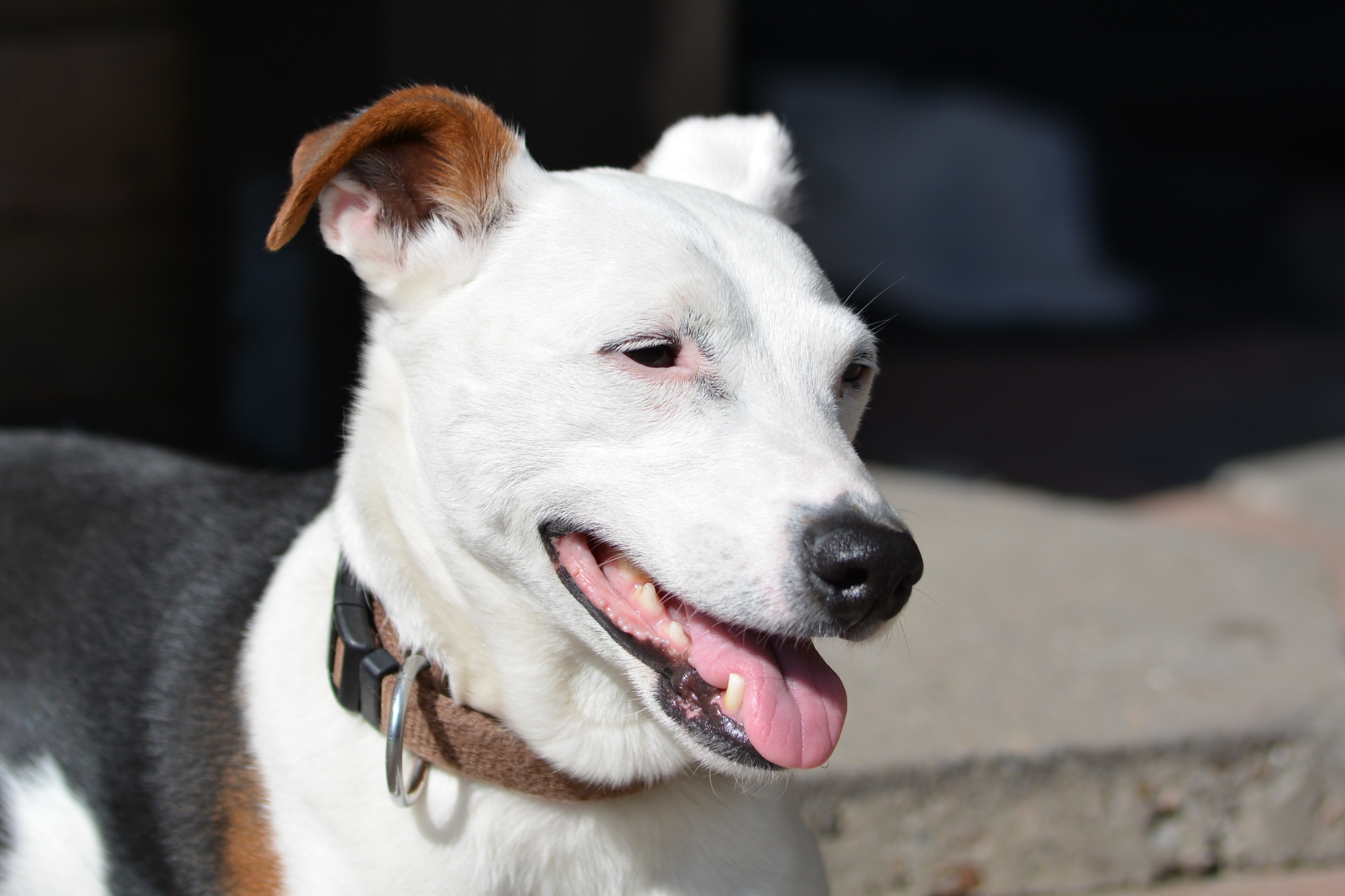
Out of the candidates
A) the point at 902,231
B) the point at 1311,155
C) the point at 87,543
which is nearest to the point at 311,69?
the point at 87,543

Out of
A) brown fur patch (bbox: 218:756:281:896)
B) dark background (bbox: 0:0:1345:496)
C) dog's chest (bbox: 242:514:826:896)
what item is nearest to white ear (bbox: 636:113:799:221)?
dog's chest (bbox: 242:514:826:896)

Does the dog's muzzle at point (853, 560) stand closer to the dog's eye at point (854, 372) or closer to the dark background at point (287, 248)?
the dog's eye at point (854, 372)

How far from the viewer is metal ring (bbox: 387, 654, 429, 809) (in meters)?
1.89

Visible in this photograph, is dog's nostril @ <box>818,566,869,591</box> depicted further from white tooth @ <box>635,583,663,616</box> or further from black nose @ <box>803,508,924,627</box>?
white tooth @ <box>635,583,663,616</box>

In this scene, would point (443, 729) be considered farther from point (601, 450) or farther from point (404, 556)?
point (601, 450)

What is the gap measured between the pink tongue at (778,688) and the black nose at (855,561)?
0.15 metres

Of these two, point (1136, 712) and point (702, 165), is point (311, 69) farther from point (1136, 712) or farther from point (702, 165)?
point (1136, 712)

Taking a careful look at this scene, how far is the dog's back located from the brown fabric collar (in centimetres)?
34

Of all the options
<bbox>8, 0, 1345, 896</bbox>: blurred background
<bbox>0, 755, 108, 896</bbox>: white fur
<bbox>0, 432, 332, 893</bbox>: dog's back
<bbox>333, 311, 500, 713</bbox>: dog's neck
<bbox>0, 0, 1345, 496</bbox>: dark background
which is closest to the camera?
<bbox>333, 311, 500, 713</bbox>: dog's neck

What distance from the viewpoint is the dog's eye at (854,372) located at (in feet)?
7.01

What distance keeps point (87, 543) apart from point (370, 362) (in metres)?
0.83

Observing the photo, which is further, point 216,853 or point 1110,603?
point 1110,603

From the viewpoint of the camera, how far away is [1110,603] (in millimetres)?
3986

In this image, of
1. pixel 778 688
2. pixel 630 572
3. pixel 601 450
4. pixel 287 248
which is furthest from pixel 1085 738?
pixel 287 248
